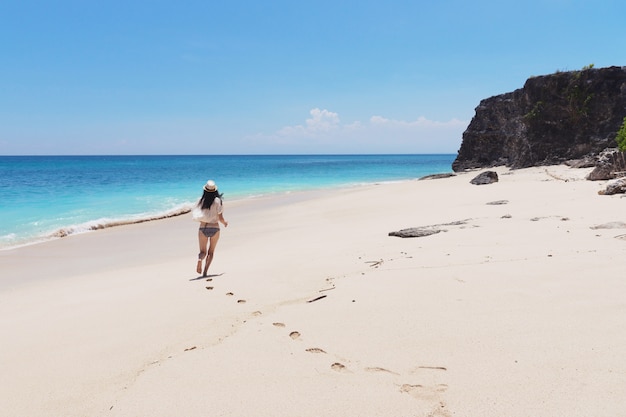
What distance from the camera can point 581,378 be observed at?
279 cm

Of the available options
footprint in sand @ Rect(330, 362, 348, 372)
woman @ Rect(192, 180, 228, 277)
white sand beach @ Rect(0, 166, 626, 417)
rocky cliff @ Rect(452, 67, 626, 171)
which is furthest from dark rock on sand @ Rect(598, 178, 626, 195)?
rocky cliff @ Rect(452, 67, 626, 171)

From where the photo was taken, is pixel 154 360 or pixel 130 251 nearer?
pixel 154 360

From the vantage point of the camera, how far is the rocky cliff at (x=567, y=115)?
1156 inches

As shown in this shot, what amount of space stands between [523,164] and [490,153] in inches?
441

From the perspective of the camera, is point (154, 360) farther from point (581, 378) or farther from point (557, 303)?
point (557, 303)

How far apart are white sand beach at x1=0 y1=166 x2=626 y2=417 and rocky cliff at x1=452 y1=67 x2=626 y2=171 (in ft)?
87.4

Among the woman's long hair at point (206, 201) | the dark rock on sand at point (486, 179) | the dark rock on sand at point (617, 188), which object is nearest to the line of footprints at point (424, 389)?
the woman's long hair at point (206, 201)

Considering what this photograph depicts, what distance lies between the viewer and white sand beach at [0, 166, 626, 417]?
2855mm

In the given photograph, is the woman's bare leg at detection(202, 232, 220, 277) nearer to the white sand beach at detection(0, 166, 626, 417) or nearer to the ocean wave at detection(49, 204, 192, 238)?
the white sand beach at detection(0, 166, 626, 417)

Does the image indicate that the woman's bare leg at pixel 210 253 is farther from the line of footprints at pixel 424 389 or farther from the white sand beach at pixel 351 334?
the line of footprints at pixel 424 389

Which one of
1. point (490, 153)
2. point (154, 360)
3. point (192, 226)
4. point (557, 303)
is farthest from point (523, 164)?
point (154, 360)

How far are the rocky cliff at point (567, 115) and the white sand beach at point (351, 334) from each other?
26644 mm

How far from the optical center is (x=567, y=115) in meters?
31.1

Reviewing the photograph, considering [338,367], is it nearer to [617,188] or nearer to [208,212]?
[208,212]
